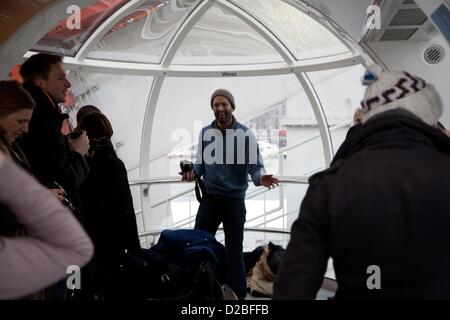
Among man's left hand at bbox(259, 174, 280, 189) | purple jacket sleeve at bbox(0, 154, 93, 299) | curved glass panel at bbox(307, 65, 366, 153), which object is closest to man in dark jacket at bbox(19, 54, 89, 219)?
purple jacket sleeve at bbox(0, 154, 93, 299)

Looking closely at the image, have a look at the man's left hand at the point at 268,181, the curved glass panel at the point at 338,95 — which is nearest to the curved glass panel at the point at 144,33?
the curved glass panel at the point at 338,95

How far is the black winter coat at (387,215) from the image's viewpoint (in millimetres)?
1218

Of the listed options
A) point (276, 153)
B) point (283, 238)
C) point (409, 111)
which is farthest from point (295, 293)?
point (276, 153)

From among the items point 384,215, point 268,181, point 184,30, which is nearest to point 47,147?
point 384,215

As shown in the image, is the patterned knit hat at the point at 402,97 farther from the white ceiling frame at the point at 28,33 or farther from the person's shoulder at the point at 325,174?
the white ceiling frame at the point at 28,33

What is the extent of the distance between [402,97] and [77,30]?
188 inches

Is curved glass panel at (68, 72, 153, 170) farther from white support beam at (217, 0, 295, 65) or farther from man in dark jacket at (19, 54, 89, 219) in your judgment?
man in dark jacket at (19, 54, 89, 219)

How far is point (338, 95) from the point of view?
8.16 metres

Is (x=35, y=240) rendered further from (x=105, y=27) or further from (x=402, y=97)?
(x=105, y=27)

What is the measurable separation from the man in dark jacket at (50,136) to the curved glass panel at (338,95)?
17.5ft

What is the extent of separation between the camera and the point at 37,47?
5.21 m

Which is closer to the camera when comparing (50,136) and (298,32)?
(50,136)

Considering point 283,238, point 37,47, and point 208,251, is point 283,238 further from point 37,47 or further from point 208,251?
point 37,47
